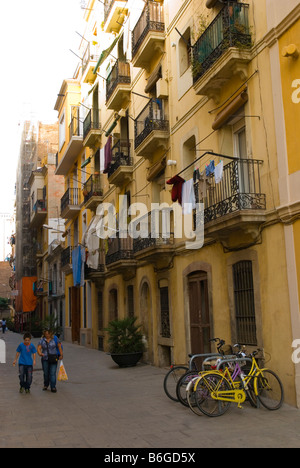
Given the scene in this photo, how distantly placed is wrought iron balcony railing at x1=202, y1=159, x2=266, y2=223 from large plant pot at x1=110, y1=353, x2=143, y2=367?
657 cm

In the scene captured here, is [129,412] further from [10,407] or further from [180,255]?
[180,255]

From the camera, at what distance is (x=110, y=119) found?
2286 centimetres

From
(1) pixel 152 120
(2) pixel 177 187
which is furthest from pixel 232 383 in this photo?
(1) pixel 152 120

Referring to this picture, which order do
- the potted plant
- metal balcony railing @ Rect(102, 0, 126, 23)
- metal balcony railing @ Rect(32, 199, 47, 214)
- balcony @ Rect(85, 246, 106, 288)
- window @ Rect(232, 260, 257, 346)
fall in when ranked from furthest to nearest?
metal balcony railing @ Rect(32, 199, 47, 214)
balcony @ Rect(85, 246, 106, 288)
metal balcony railing @ Rect(102, 0, 126, 23)
the potted plant
window @ Rect(232, 260, 257, 346)

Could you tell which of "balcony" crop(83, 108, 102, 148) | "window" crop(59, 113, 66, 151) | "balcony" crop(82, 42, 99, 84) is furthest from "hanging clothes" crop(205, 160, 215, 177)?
"window" crop(59, 113, 66, 151)

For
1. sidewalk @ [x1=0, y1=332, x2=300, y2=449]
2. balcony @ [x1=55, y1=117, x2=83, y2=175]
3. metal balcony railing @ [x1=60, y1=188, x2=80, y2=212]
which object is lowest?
sidewalk @ [x1=0, y1=332, x2=300, y2=449]

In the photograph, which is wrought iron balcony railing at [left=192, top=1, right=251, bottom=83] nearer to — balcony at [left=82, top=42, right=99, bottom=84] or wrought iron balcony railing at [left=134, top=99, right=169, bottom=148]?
wrought iron balcony railing at [left=134, top=99, right=169, bottom=148]

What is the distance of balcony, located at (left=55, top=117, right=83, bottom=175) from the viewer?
93.3 feet

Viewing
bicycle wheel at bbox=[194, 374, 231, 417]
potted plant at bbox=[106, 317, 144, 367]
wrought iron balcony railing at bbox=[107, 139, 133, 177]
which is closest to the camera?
Result: bicycle wheel at bbox=[194, 374, 231, 417]

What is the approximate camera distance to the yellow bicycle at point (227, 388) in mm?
8383

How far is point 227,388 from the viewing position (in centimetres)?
848

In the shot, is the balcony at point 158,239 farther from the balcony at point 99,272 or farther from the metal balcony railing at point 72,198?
the metal balcony railing at point 72,198
